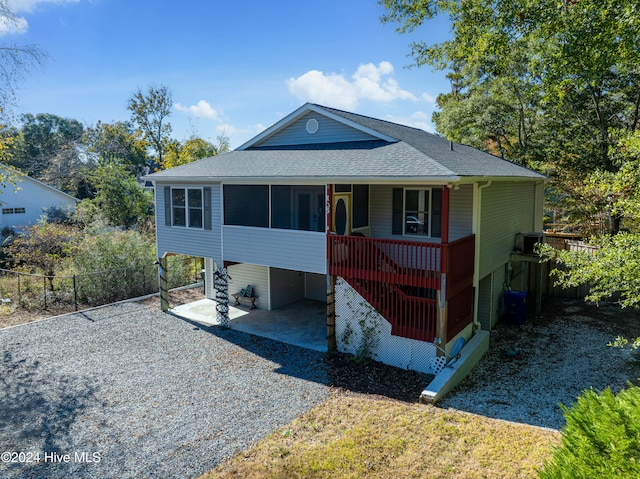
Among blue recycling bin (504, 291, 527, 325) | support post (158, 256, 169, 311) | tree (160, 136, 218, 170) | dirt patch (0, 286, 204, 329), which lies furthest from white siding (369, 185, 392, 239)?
tree (160, 136, 218, 170)

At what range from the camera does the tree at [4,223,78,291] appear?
1644cm

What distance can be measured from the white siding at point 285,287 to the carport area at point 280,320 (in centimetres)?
24

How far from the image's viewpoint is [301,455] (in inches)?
252

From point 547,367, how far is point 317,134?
8923mm

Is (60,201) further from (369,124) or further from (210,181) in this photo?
(369,124)

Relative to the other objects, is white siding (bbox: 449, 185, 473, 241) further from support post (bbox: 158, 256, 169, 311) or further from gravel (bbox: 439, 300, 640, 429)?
support post (bbox: 158, 256, 169, 311)

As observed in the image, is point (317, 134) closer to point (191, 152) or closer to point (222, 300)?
point (222, 300)

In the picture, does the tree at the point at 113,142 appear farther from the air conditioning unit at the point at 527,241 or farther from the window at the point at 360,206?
the air conditioning unit at the point at 527,241

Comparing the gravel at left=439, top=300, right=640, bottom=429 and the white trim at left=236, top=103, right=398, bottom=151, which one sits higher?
the white trim at left=236, top=103, right=398, bottom=151

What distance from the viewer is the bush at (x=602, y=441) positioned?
12.2ft

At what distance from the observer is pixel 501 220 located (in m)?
12.4

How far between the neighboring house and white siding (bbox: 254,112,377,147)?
21.2m

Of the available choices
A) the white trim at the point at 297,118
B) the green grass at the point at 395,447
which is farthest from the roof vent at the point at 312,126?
the green grass at the point at 395,447

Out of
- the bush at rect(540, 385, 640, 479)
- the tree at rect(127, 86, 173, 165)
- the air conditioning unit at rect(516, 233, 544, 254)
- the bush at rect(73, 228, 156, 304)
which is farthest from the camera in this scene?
the tree at rect(127, 86, 173, 165)
